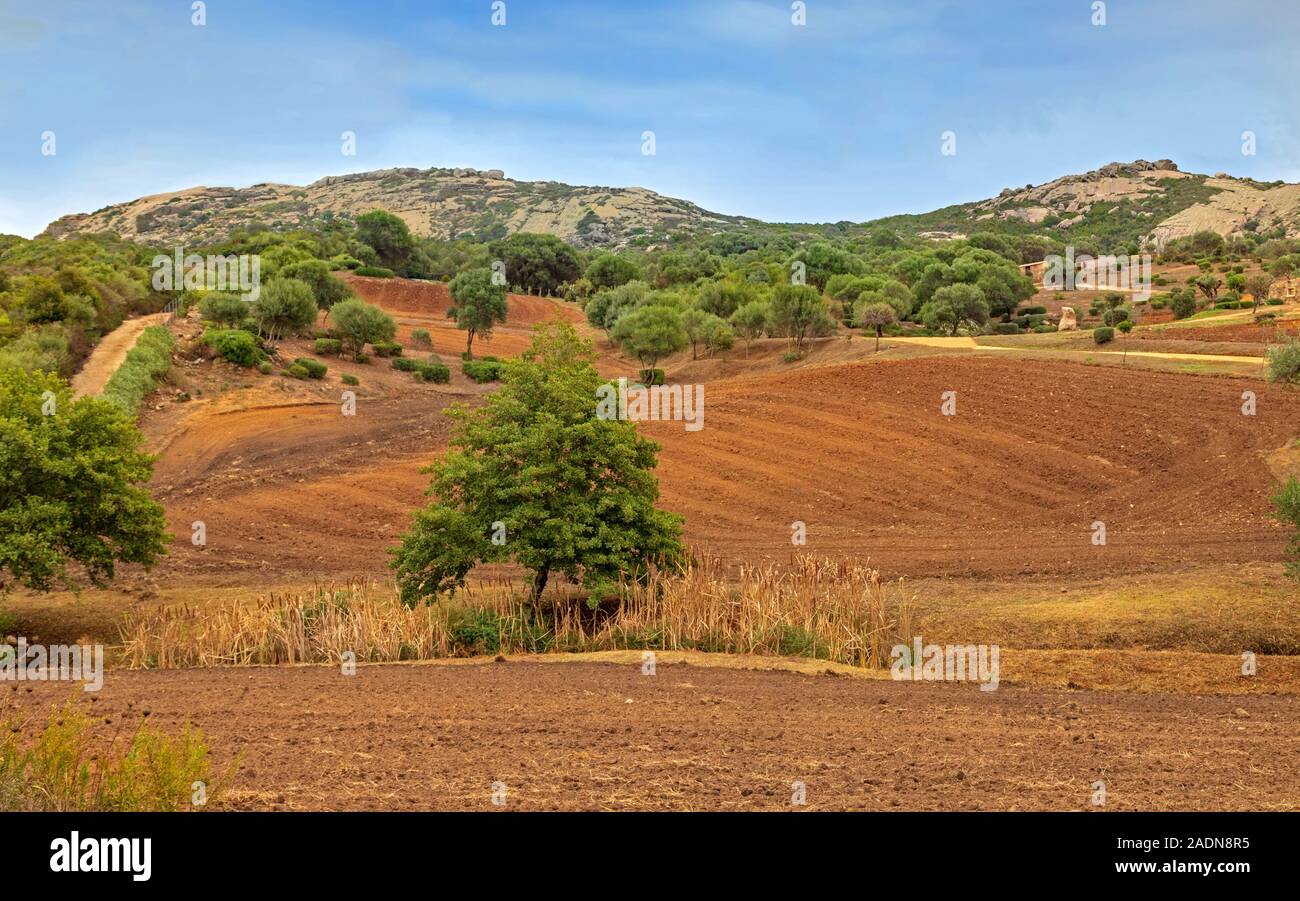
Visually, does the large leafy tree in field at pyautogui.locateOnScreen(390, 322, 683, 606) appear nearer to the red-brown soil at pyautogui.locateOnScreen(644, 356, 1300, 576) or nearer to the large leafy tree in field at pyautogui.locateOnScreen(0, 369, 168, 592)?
the large leafy tree in field at pyautogui.locateOnScreen(0, 369, 168, 592)

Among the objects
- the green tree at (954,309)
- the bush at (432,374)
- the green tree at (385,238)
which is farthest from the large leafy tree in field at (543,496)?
the green tree at (385,238)

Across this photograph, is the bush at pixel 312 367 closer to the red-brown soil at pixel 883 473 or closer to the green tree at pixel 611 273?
the red-brown soil at pixel 883 473

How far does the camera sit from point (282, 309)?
46344mm

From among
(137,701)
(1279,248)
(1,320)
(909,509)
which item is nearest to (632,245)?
(1279,248)

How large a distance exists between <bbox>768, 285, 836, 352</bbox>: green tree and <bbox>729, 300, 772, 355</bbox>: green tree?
695 millimetres

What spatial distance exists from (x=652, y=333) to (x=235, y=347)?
16756 millimetres

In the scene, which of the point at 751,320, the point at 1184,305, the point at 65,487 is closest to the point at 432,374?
the point at 751,320

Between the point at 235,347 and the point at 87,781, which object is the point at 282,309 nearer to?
the point at 235,347

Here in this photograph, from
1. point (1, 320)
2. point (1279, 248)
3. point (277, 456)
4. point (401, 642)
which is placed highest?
point (1279, 248)

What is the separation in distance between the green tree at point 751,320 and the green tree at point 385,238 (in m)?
60.2

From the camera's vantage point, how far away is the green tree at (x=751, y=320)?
156 feet

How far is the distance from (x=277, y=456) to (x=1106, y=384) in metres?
23.7
